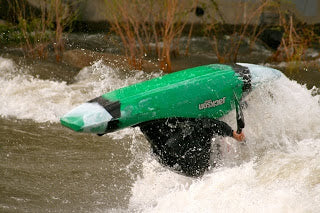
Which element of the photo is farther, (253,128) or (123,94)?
(253,128)

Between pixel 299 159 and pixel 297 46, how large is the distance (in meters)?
4.07

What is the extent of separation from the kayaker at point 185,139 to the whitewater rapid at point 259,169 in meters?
0.10

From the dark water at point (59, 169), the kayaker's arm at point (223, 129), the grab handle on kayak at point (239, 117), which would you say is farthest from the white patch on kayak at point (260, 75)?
the dark water at point (59, 169)

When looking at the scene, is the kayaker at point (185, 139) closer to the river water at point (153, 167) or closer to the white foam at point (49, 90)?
the river water at point (153, 167)

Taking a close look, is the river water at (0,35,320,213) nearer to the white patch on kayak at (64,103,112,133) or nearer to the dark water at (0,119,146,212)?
the dark water at (0,119,146,212)

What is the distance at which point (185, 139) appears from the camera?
12.1 feet

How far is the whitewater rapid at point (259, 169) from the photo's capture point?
337 centimetres

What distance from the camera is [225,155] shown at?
3906 mm

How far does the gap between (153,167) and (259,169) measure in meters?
0.96

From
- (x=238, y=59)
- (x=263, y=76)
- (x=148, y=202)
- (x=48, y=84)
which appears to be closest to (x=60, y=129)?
(x=48, y=84)

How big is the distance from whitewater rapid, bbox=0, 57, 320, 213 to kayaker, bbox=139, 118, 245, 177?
0.10 m

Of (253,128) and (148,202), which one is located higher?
(253,128)

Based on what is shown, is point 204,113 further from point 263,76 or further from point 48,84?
point 48,84

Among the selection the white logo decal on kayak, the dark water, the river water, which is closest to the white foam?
the river water
